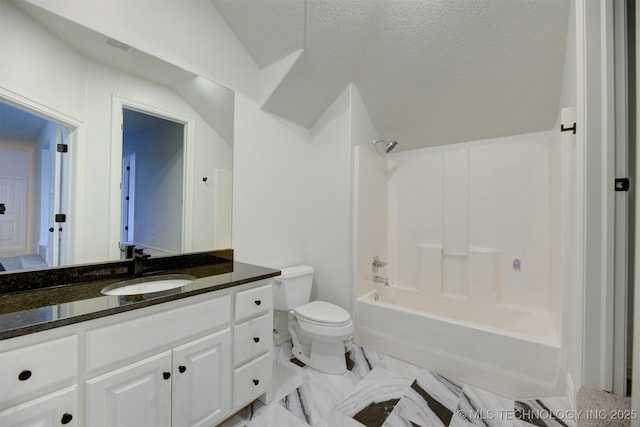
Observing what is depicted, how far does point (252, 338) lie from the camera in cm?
148

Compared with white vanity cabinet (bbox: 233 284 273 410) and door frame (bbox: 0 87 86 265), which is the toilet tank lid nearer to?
white vanity cabinet (bbox: 233 284 273 410)

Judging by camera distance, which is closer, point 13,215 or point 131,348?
point 131,348

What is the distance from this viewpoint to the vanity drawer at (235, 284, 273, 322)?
55.6 inches

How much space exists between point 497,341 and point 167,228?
2.28 metres

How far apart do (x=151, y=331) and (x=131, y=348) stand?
0.27ft

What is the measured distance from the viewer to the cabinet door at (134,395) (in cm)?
96

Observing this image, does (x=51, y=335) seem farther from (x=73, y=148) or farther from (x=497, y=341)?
(x=497, y=341)

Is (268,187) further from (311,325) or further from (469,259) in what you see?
(469,259)

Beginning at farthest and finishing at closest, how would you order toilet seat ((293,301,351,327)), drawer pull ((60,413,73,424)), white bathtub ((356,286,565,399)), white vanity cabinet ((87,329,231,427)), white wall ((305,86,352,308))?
1. white wall ((305,86,352,308))
2. toilet seat ((293,301,351,327))
3. white bathtub ((356,286,565,399))
4. white vanity cabinet ((87,329,231,427))
5. drawer pull ((60,413,73,424))

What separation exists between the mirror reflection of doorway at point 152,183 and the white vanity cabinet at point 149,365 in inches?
26.8

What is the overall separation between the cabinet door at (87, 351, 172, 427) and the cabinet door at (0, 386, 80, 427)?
0.15 feet

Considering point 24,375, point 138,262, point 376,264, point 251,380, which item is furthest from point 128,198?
point 376,264

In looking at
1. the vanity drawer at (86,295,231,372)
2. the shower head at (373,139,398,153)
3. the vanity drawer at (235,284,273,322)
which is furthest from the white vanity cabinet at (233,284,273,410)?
the shower head at (373,139,398,153)

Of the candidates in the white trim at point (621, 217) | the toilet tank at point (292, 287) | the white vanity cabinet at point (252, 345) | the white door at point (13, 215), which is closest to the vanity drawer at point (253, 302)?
the white vanity cabinet at point (252, 345)
